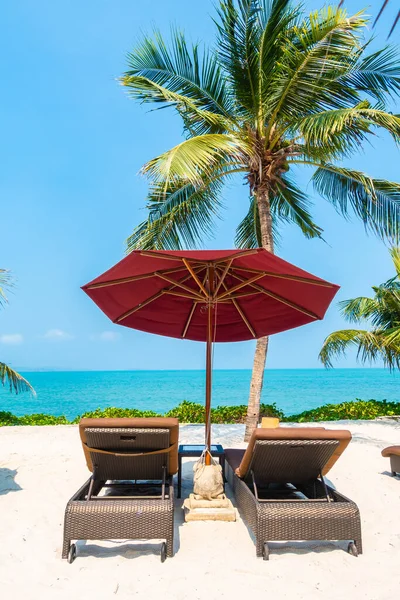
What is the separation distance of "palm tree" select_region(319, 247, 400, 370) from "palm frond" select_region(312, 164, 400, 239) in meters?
1.55

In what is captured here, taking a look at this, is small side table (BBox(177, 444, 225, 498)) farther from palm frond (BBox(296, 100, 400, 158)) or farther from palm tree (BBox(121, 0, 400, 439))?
palm frond (BBox(296, 100, 400, 158))

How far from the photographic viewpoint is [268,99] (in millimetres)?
6586

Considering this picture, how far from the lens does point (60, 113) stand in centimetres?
1520

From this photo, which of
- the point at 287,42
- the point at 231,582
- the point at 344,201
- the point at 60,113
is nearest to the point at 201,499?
the point at 231,582

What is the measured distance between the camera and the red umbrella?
3.35 metres

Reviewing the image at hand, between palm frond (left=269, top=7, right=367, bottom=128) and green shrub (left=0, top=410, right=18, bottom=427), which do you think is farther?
green shrub (left=0, top=410, right=18, bottom=427)

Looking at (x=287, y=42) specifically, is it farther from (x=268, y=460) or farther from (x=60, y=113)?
(x=60, y=113)

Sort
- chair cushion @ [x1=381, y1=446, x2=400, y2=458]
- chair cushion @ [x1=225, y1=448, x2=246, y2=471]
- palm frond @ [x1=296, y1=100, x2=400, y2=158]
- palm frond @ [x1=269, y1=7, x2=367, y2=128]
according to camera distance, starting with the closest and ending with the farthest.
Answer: chair cushion @ [x1=225, y1=448, x2=246, y2=471] < chair cushion @ [x1=381, y1=446, x2=400, y2=458] < palm frond @ [x1=296, y1=100, x2=400, y2=158] < palm frond @ [x1=269, y1=7, x2=367, y2=128]

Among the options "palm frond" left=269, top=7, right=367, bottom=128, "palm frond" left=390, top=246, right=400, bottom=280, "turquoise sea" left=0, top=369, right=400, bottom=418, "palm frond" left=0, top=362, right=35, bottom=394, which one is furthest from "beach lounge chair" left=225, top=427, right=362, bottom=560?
"turquoise sea" left=0, top=369, right=400, bottom=418

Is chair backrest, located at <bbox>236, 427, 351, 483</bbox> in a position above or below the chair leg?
above

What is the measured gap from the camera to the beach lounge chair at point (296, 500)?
2.79 m

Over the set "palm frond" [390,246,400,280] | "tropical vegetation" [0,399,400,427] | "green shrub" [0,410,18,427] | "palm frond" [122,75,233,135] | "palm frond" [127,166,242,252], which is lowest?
"green shrub" [0,410,18,427]

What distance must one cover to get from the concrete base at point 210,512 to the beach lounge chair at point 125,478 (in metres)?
0.29

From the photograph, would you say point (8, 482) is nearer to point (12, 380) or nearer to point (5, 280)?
point (5, 280)
